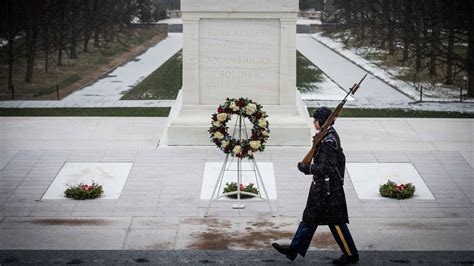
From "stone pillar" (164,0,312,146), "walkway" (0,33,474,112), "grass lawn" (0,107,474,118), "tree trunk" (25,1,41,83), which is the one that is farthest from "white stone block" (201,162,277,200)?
"tree trunk" (25,1,41,83)

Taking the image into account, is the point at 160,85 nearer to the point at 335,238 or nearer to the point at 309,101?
the point at 309,101

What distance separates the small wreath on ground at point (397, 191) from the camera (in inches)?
601

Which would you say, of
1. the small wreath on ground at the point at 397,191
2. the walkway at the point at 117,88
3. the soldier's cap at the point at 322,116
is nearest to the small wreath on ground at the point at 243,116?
the small wreath on ground at the point at 397,191

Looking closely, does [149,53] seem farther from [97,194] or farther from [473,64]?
[97,194]

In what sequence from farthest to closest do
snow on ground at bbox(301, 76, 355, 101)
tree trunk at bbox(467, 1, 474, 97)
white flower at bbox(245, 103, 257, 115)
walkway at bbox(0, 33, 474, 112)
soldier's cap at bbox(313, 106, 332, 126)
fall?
snow on ground at bbox(301, 76, 355, 101) < tree trunk at bbox(467, 1, 474, 97) < walkway at bbox(0, 33, 474, 112) < white flower at bbox(245, 103, 257, 115) < soldier's cap at bbox(313, 106, 332, 126)

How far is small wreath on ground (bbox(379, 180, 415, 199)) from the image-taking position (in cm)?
1526

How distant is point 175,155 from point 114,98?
45.4ft

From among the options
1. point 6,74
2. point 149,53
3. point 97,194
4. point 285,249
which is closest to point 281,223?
point 285,249

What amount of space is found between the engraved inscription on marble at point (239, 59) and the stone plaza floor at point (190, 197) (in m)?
1.37

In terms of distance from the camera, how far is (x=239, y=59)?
1889 centimetres

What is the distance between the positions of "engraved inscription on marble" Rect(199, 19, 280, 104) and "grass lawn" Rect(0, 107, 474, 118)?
6.41 meters

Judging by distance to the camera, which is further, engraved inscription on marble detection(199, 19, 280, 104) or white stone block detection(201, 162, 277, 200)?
engraved inscription on marble detection(199, 19, 280, 104)

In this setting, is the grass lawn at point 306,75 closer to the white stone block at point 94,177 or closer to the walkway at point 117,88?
the walkway at point 117,88

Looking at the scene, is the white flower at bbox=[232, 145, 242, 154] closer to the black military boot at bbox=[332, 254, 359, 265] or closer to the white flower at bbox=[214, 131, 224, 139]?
the white flower at bbox=[214, 131, 224, 139]
